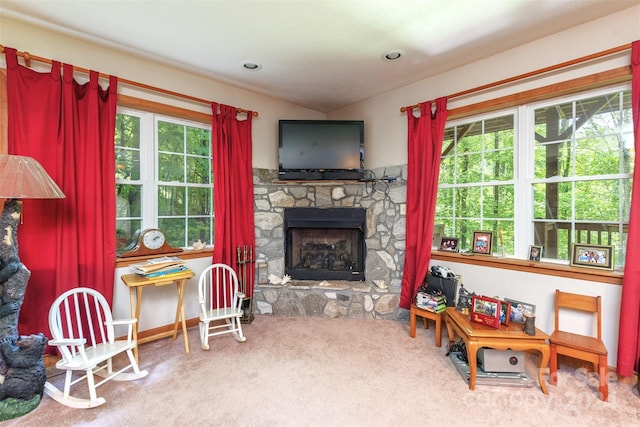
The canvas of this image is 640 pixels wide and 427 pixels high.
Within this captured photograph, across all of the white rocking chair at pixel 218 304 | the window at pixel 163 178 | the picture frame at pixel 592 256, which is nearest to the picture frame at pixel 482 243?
the picture frame at pixel 592 256

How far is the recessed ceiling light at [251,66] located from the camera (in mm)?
2760

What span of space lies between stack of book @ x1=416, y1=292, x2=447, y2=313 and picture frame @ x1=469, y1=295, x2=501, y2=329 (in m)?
0.46

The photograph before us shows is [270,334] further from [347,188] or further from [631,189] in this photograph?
[631,189]

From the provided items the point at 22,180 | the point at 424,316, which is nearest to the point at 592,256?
the point at 424,316

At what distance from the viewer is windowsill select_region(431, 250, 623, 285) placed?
211 cm

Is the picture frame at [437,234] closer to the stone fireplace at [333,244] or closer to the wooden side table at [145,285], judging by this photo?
the stone fireplace at [333,244]

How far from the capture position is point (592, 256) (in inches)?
87.7

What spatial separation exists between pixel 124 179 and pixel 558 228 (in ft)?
13.2

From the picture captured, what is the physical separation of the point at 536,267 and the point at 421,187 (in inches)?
47.9

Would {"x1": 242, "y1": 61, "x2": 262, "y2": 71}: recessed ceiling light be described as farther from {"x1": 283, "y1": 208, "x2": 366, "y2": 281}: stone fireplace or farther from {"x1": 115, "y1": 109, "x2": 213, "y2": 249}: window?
{"x1": 283, "y1": 208, "x2": 366, "y2": 281}: stone fireplace

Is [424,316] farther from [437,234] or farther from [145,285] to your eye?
[145,285]

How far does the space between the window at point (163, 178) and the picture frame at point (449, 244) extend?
8.62 feet

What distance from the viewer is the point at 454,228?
3.08 m

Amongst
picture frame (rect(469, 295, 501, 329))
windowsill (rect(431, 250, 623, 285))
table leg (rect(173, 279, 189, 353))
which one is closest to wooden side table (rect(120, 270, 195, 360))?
table leg (rect(173, 279, 189, 353))
